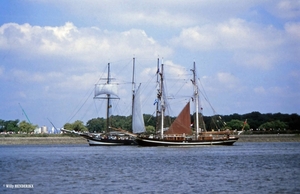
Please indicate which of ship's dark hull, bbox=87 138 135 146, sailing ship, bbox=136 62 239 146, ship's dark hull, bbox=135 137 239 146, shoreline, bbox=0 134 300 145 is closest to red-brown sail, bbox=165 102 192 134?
sailing ship, bbox=136 62 239 146

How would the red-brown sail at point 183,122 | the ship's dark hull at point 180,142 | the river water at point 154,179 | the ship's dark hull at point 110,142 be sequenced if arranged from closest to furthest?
the river water at point 154,179 < the red-brown sail at point 183,122 < the ship's dark hull at point 180,142 < the ship's dark hull at point 110,142

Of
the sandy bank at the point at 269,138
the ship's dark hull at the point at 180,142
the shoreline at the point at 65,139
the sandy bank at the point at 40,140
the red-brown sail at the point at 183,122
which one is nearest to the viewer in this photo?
the red-brown sail at the point at 183,122

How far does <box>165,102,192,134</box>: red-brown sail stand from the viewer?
109m

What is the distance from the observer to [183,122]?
109125 millimetres

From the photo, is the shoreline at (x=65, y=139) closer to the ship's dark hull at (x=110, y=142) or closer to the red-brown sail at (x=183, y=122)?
the ship's dark hull at (x=110, y=142)

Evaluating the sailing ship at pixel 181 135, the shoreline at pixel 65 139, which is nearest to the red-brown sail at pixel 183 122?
the sailing ship at pixel 181 135

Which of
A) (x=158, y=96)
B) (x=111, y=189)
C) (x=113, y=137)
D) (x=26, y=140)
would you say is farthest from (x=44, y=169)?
(x=26, y=140)

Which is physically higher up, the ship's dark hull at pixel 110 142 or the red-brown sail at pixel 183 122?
the red-brown sail at pixel 183 122

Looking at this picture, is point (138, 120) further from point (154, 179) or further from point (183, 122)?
point (154, 179)

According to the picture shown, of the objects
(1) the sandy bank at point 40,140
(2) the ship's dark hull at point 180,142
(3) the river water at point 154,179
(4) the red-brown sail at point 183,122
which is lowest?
(3) the river water at point 154,179

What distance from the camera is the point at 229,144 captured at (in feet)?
400

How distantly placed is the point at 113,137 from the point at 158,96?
22.1 m

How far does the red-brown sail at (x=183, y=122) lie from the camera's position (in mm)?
108688

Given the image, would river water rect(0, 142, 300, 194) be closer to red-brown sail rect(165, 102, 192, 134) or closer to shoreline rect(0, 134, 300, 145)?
red-brown sail rect(165, 102, 192, 134)
